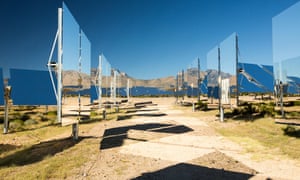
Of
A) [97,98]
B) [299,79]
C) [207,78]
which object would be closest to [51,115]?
[97,98]

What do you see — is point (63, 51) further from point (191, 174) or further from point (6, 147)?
point (191, 174)

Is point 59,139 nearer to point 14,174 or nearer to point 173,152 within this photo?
point 14,174

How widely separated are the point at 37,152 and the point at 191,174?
3.40 metres

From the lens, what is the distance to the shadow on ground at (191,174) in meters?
3.25

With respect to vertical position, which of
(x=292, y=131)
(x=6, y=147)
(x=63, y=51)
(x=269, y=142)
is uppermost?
(x=63, y=51)

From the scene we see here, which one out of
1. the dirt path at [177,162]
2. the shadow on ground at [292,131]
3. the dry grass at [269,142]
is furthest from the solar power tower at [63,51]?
the shadow on ground at [292,131]

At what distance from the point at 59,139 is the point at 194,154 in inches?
151

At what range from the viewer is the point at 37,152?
4.68 meters

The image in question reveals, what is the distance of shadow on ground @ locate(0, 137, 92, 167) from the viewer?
13.2ft

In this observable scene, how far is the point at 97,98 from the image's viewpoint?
1497cm

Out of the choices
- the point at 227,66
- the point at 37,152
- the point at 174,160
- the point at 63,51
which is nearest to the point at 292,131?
the point at 174,160

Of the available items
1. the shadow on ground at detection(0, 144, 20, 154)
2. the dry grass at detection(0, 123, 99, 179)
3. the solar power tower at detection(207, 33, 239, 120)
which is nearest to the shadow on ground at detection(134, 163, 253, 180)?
the dry grass at detection(0, 123, 99, 179)

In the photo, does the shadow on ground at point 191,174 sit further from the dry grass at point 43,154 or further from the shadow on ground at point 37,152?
the shadow on ground at point 37,152

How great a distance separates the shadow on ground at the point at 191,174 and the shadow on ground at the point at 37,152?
92.3 inches
